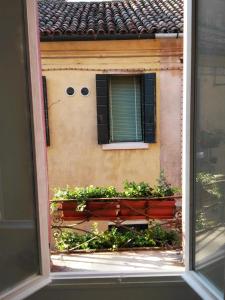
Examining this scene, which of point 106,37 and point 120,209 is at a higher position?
point 106,37

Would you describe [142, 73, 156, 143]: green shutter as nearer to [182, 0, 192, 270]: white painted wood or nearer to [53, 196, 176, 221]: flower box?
[53, 196, 176, 221]: flower box

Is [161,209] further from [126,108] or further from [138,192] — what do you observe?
[126,108]

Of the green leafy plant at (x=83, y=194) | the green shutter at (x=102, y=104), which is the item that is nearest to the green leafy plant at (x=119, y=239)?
the green leafy plant at (x=83, y=194)

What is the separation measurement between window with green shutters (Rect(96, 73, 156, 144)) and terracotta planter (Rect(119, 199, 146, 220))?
1.76m

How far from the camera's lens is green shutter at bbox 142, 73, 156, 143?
4854mm

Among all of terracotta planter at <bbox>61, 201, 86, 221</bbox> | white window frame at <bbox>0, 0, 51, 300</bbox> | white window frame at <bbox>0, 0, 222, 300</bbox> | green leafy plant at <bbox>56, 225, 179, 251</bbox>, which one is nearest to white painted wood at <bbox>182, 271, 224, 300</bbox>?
white window frame at <bbox>0, 0, 222, 300</bbox>

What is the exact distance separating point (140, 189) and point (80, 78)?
207 cm

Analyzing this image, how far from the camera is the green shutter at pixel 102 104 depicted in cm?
486

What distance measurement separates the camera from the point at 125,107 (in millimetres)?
5008

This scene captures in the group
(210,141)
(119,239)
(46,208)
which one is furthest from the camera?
(119,239)

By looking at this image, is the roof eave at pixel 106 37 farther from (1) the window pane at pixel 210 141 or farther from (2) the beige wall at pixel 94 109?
(1) the window pane at pixel 210 141

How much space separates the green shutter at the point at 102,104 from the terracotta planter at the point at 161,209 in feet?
6.00

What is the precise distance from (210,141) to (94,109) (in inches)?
150

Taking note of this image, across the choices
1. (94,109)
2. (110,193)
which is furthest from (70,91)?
(110,193)
